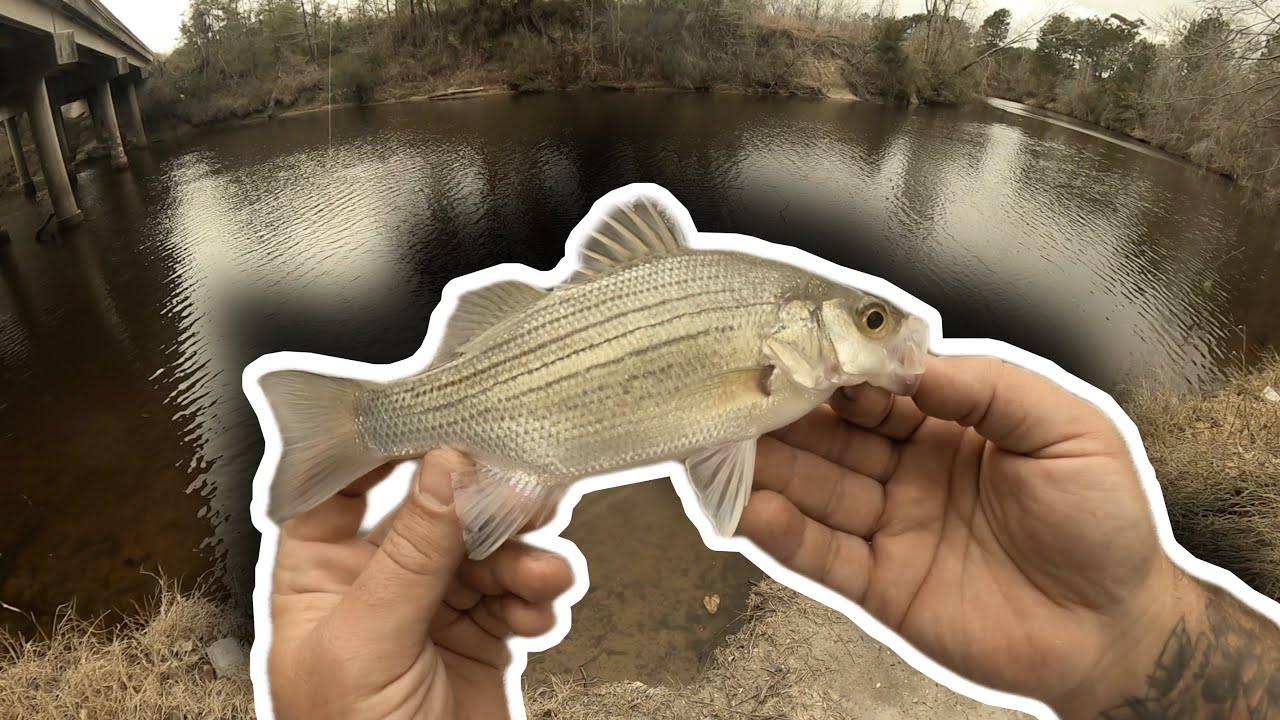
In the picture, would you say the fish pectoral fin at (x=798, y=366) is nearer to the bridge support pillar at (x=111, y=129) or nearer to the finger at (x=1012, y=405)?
the finger at (x=1012, y=405)

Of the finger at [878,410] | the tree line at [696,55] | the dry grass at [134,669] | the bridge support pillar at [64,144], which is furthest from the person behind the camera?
the bridge support pillar at [64,144]

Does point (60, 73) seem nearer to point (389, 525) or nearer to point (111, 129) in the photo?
point (111, 129)

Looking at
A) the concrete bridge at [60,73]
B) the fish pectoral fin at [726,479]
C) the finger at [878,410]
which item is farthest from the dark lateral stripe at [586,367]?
the concrete bridge at [60,73]

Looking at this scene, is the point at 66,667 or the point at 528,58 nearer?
the point at 66,667

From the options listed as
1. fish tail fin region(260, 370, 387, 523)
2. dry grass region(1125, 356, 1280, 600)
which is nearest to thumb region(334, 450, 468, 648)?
fish tail fin region(260, 370, 387, 523)

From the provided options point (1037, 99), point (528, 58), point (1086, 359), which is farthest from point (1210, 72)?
point (528, 58)

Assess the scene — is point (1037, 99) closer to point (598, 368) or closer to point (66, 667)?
point (598, 368)
